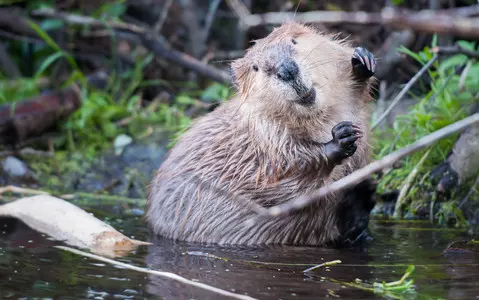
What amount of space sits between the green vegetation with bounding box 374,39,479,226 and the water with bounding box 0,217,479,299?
1.06 ft

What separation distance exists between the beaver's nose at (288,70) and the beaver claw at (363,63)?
393mm

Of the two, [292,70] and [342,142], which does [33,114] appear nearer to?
[292,70]

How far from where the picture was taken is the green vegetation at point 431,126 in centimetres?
340

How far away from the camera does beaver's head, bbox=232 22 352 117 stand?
8.86 feet

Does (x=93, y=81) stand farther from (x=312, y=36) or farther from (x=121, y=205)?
(x=312, y=36)

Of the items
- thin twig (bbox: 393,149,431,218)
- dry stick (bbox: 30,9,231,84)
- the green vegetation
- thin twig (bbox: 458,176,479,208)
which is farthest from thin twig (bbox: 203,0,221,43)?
thin twig (bbox: 458,176,479,208)

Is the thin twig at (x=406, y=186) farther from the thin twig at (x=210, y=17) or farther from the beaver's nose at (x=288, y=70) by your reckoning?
the thin twig at (x=210, y=17)

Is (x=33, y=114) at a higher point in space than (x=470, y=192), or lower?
higher

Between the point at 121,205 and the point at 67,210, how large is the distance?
3.37ft

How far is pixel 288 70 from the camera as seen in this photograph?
104 inches

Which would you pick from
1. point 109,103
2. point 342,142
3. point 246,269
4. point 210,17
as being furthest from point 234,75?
point 210,17

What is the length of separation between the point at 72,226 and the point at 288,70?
102 cm

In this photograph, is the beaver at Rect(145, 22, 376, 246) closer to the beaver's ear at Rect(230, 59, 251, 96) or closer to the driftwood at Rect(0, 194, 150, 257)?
the beaver's ear at Rect(230, 59, 251, 96)

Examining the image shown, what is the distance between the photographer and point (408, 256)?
2617 mm
